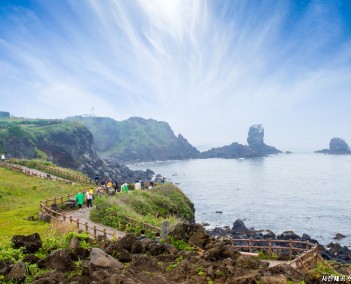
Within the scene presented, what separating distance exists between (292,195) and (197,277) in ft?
244

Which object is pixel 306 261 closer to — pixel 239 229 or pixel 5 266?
pixel 5 266

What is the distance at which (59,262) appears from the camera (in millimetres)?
14977

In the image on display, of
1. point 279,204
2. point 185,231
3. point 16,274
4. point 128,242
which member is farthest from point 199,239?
point 279,204

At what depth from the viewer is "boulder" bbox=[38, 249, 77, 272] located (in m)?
14.8

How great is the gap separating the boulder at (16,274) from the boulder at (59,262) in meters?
1.27

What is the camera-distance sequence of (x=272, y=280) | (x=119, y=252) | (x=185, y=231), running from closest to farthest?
(x=272, y=280), (x=119, y=252), (x=185, y=231)

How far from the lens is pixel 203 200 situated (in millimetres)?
77938

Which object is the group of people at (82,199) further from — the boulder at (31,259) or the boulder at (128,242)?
the boulder at (31,259)

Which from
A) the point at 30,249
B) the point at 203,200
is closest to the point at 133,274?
the point at 30,249

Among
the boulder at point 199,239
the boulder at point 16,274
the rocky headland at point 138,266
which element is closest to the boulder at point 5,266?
the rocky headland at point 138,266

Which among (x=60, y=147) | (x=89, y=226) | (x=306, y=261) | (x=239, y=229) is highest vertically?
(x=60, y=147)

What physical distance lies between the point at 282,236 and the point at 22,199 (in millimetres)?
33055

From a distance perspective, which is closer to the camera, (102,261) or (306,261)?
(102,261)

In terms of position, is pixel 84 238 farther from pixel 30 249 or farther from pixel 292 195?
pixel 292 195
